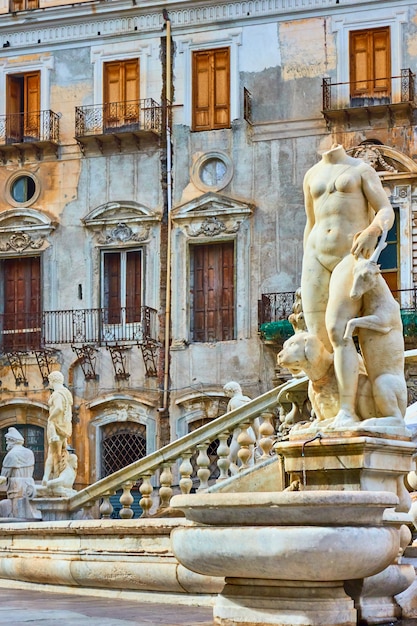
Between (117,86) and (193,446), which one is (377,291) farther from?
(117,86)

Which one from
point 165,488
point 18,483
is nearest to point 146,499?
point 165,488

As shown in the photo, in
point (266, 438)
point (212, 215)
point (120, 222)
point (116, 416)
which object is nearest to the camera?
point (266, 438)

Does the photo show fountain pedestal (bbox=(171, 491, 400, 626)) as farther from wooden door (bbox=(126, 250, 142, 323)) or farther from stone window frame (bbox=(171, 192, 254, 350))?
wooden door (bbox=(126, 250, 142, 323))

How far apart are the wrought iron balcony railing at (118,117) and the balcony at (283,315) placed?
14.3 ft

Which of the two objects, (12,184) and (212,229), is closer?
(212,229)

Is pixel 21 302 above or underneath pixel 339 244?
above

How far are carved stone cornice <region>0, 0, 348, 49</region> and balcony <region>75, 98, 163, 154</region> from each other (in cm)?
158

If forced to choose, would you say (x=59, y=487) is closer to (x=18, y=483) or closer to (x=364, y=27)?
(x=18, y=483)

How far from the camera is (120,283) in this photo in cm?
2609

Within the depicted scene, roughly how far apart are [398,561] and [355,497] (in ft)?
4.68

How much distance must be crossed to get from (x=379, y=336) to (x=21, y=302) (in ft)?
64.0

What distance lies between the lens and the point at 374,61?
2481 centimetres

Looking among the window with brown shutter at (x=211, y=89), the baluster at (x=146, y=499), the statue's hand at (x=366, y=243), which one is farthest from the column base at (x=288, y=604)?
the window with brown shutter at (x=211, y=89)

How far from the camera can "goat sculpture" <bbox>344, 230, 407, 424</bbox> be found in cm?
784
